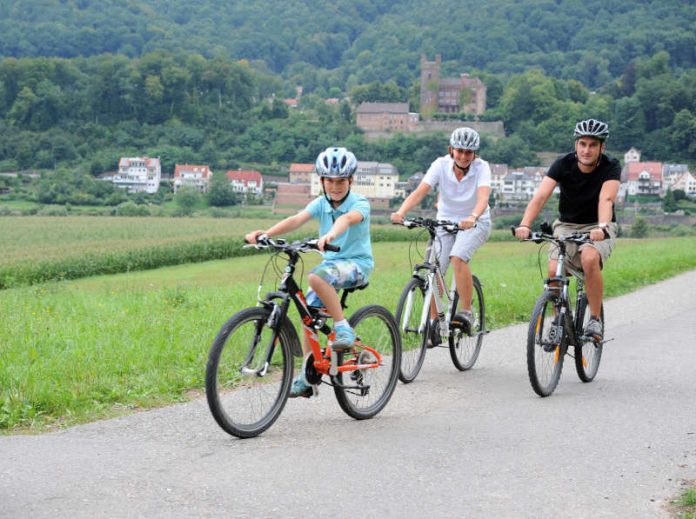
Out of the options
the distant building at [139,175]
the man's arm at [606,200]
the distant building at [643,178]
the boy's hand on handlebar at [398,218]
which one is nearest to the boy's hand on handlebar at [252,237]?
the boy's hand on handlebar at [398,218]

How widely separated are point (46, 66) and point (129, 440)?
515ft

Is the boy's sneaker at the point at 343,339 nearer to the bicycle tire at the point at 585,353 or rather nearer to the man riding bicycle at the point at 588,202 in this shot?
the man riding bicycle at the point at 588,202

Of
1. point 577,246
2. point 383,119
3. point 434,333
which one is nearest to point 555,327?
point 577,246

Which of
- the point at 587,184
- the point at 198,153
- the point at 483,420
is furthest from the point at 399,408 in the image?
the point at 198,153

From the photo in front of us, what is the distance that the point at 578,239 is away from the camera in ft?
24.1

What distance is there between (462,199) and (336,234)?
2.53 meters

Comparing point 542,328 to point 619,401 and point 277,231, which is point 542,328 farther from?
point 277,231

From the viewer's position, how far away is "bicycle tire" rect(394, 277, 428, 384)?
733 cm

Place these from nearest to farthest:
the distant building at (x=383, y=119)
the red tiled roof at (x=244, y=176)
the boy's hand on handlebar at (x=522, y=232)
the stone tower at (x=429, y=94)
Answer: the boy's hand on handlebar at (x=522, y=232), the red tiled roof at (x=244, y=176), the distant building at (x=383, y=119), the stone tower at (x=429, y=94)

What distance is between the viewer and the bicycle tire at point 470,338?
795cm

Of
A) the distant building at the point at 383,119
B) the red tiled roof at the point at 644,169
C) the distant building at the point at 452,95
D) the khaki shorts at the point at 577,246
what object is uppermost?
the distant building at the point at 452,95

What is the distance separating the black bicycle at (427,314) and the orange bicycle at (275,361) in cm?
104

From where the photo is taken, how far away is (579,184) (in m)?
7.61

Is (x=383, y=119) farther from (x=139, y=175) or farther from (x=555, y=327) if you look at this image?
(x=555, y=327)
